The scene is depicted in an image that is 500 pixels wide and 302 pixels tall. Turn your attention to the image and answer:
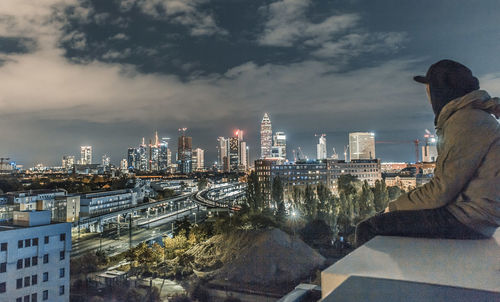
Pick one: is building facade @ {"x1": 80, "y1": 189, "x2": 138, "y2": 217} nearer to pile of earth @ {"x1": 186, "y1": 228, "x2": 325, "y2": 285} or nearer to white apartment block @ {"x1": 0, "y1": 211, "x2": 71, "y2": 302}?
pile of earth @ {"x1": 186, "y1": 228, "x2": 325, "y2": 285}

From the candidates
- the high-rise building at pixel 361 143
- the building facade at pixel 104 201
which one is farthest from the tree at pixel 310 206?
the high-rise building at pixel 361 143

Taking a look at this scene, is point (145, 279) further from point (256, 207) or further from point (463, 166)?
point (463, 166)

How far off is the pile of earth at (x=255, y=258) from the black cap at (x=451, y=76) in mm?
16728

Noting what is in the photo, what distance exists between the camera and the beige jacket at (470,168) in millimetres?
3277

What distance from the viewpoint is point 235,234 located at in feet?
79.7

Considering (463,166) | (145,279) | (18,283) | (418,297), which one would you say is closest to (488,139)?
(463,166)

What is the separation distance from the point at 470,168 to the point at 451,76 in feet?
4.35

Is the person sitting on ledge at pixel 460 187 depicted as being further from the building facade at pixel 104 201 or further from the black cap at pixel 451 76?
the building facade at pixel 104 201

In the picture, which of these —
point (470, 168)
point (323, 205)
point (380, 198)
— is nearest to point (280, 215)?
point (323, 205)

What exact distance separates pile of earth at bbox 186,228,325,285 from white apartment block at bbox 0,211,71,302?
7564 millimetres

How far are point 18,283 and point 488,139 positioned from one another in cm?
1817

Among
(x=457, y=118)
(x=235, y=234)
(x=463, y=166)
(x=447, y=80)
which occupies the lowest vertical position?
(x=235, y=234)

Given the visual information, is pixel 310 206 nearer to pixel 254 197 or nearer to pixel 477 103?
pixel 254 197

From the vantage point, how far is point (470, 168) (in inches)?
131
